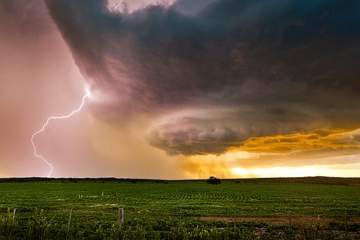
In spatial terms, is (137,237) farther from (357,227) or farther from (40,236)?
(357,227)

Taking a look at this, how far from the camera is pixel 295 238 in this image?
19.7 m

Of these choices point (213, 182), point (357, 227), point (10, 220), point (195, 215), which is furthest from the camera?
point (213, 182)

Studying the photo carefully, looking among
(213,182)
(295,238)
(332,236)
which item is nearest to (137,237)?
(295,238)

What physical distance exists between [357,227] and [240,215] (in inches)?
459

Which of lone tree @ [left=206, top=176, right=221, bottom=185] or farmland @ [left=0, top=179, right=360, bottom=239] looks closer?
farmland @ [left=0, top=179, right=360, bottom=239]

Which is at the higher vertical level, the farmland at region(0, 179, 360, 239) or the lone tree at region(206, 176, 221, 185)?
the lone tree at region(206, 176, 221, 185)

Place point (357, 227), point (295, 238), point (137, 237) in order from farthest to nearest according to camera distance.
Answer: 1. point (357, 227)
2. point (295, 238)
3. point (137, 237)

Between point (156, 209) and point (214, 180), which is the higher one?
point (214, 180)

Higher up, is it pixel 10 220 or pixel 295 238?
pixel 10 220

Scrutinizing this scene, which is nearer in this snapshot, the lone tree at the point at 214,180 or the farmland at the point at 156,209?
the farmland at the point at 156,209

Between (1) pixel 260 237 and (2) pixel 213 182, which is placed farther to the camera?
(2) pixel 213 182

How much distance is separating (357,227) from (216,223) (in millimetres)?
12209

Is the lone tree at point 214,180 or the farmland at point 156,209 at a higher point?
the lone tree at point 214,180

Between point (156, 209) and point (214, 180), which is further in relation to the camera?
point (214, 180)
